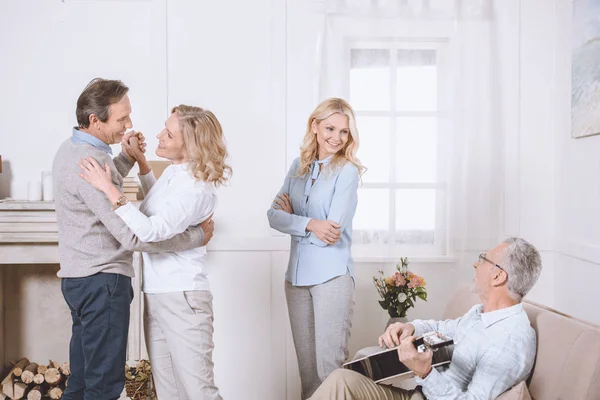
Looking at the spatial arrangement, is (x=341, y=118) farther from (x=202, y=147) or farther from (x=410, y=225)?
(x=410, y=225)

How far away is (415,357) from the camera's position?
6.17 feet

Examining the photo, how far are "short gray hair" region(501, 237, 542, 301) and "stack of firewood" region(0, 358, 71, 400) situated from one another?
8.01ft

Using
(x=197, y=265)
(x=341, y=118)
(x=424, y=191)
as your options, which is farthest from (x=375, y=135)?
(x=197, y=265)

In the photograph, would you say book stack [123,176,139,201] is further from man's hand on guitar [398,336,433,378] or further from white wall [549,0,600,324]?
white wall [549,0,600,324]

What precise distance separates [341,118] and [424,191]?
1118 mm

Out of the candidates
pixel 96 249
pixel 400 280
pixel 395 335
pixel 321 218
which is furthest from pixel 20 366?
pixel 395 335

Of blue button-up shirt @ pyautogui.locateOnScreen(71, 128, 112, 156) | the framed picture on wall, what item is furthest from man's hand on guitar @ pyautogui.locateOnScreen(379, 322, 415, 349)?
the framed picture on wall

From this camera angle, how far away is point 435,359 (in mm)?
2041

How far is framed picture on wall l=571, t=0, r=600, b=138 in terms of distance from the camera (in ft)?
9.82

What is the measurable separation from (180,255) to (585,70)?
7.46ft

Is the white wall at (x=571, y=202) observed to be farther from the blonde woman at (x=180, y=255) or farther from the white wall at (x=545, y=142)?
the blonde woman at (x=180, y=255)

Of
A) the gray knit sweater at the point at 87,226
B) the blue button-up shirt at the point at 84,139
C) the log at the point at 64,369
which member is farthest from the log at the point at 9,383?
the blue button-up shirt at the point at 84,139

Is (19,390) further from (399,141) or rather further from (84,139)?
(399,141)

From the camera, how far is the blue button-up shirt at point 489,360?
1.89 metres
